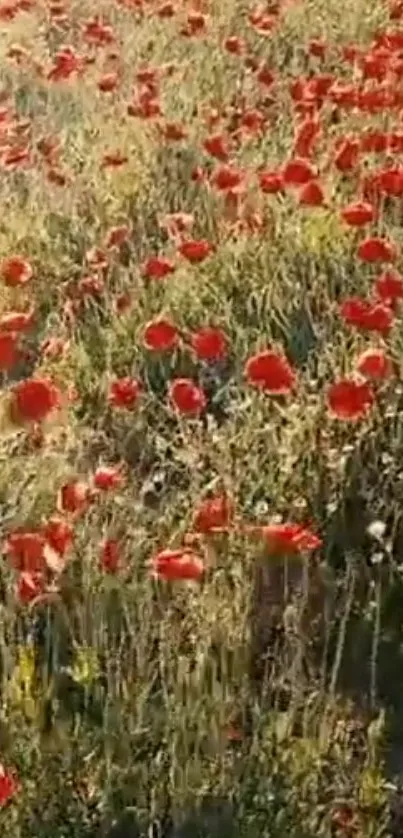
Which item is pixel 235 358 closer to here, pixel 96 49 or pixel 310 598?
pixel 310 598

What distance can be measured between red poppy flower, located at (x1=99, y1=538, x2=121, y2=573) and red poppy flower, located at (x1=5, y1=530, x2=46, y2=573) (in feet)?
0.39

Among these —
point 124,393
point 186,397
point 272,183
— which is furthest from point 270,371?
point 272,183

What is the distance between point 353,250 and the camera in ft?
12.2

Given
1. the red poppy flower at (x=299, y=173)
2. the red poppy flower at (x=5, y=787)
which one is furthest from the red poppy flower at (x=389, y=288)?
the red poppy flower at (x=5, y=787)

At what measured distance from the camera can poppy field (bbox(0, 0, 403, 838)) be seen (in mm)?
2428

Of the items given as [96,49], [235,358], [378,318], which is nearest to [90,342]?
[235,358]

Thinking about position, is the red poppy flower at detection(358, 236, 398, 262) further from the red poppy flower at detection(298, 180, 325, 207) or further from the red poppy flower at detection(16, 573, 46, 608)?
the red poppy flower at detection(16, 573, 46, 608)

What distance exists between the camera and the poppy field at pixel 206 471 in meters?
2.43

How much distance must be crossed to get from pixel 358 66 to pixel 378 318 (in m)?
1.76

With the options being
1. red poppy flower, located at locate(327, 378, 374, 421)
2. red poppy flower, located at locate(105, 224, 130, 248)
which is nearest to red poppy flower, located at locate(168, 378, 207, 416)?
red poppy flower, located at locate(327, 378, 374, 421)

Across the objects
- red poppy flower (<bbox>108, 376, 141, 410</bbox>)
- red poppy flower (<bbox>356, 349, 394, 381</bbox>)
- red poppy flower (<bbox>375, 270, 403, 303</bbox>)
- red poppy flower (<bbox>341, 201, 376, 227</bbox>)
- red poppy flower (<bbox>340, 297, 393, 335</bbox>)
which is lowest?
red poppy flower (<bbox>108, 376, 141, 410</bbox>)

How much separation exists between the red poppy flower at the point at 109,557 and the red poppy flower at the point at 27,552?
0.12m

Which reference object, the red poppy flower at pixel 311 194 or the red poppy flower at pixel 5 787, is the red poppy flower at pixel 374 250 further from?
the red poppy flower at pixel 5 787

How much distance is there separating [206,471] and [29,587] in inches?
27.6
